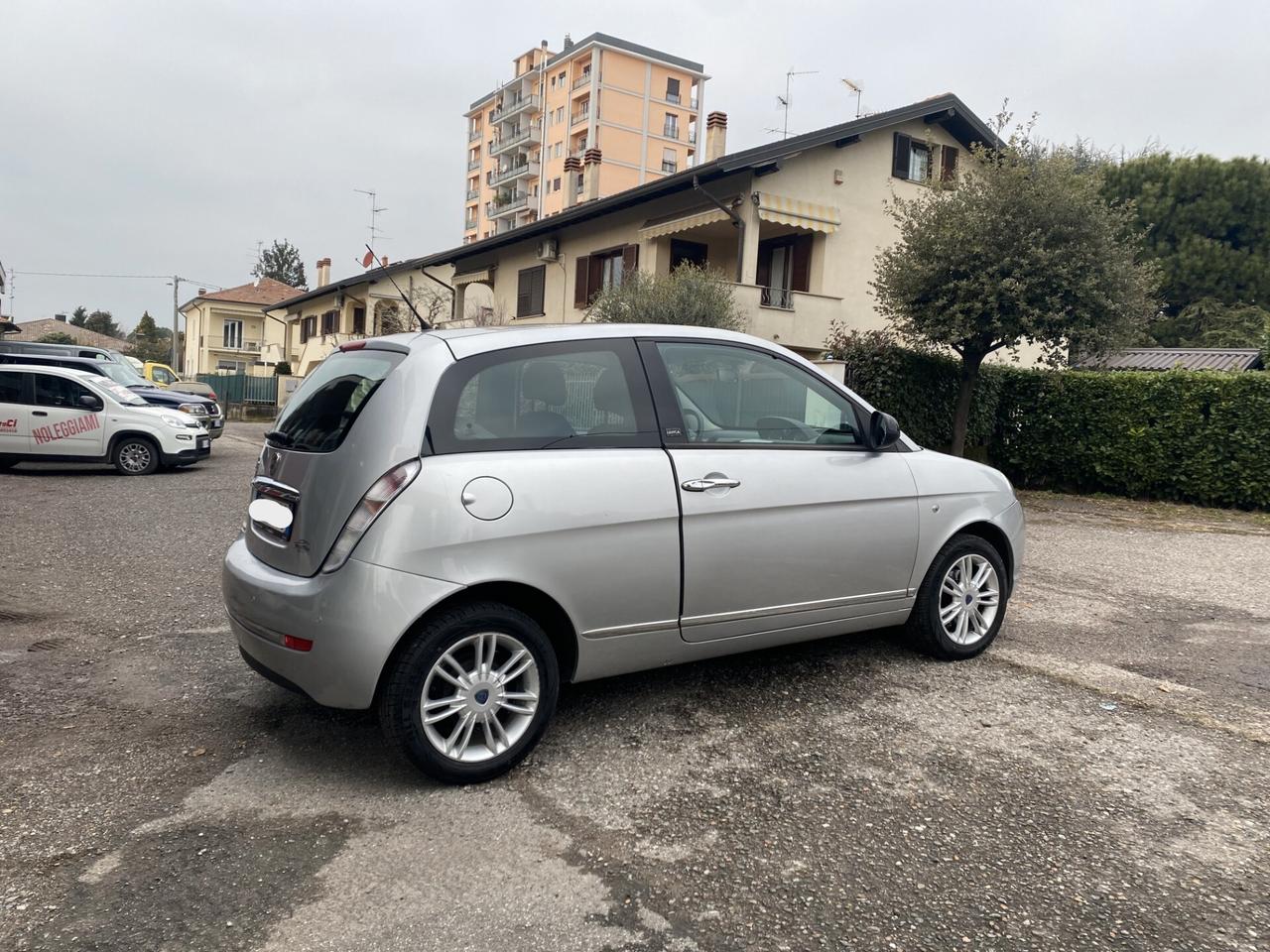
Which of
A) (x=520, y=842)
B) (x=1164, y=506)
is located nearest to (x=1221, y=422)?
(x=1164, y=506)

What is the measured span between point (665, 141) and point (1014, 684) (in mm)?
63062

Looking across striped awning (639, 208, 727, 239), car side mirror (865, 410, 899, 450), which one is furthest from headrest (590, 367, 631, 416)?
striped awning (639, 208, 727, 239)

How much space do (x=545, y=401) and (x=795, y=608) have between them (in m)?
1.47

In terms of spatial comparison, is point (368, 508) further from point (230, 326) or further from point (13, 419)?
point (230, 326)

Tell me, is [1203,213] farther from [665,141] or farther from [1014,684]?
[665,141]

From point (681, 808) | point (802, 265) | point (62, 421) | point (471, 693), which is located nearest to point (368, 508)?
point (471, 693)

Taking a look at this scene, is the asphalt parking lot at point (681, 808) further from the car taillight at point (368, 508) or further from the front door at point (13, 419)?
the front door at point (13, 419)

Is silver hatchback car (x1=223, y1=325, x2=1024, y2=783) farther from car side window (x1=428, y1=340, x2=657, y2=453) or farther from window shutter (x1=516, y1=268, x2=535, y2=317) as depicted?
window shutter (x1=516, y1=268, x2=535, y2=317)

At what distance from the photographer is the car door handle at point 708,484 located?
3.65 meters

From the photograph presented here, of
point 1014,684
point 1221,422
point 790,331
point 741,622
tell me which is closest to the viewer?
point 741,622

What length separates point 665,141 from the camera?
62750 mm

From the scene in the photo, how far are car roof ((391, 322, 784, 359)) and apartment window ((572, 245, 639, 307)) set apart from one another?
1743 cm

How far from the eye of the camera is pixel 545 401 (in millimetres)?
3516

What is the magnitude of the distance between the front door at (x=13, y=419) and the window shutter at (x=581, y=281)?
12.6 meters
